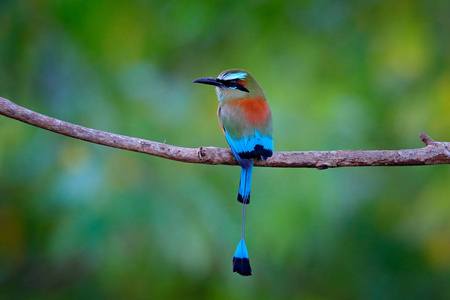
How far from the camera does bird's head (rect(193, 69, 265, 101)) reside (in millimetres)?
3312

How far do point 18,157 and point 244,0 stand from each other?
197cm

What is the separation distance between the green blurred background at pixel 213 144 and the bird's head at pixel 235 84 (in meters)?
0.42

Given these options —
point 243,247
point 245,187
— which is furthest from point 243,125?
point 243,247

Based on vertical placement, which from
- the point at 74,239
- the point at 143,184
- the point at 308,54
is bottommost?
the point at 74,239

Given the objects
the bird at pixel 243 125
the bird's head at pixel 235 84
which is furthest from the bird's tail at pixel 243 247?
the bird's head at pixel 235 84

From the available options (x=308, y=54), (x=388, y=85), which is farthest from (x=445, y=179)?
(x=308, y=54)

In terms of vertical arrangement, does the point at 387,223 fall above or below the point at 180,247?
above

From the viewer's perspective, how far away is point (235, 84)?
11.0 feet

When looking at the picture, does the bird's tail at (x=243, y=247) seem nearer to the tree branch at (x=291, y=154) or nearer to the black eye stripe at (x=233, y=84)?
the tree branch at (x=291, y=154)

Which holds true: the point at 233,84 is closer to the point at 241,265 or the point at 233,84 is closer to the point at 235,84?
the point at 235,84

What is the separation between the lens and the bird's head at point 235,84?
10.9ft

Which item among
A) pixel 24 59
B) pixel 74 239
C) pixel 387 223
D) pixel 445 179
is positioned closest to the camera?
pixel 74 239

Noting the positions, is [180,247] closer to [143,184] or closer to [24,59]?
[143,184]

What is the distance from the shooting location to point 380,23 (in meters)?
4.37
